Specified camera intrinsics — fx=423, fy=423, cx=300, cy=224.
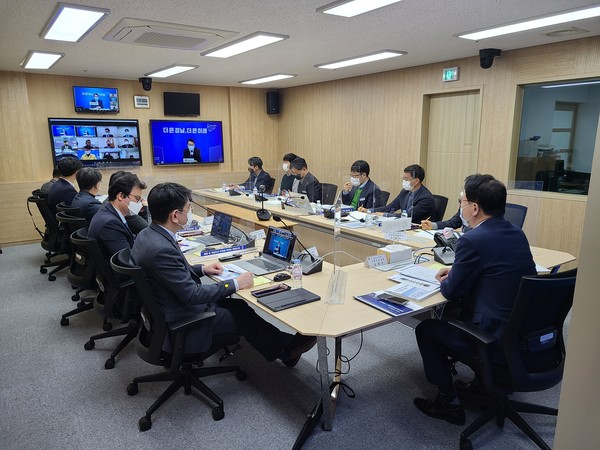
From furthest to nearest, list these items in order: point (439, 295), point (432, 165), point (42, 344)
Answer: point (432, 165) < point (42, 344) < point (439, 295)

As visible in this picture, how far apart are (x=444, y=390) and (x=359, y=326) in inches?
28.8

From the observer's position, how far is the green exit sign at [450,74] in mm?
5367

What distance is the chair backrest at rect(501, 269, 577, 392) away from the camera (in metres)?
1.81

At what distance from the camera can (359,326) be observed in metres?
1.97

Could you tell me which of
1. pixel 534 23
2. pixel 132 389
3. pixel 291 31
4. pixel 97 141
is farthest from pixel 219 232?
pixel 97 141

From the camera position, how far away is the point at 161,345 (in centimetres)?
214

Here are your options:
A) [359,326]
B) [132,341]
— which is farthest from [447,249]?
[132,341]

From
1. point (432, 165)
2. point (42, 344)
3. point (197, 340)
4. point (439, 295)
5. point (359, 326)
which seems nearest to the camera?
Answer: point (359, 326)

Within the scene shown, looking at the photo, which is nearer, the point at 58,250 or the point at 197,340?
the point at 197,340

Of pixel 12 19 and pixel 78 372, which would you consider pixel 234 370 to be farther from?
pixel 12 19

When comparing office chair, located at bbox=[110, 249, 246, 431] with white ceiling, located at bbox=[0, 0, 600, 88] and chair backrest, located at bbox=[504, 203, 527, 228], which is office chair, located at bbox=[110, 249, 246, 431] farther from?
chair backrest, located at bbox=[504, 203, 527, 228]

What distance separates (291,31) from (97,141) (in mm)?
4461

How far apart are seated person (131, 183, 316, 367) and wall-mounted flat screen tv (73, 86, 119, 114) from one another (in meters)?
5.43

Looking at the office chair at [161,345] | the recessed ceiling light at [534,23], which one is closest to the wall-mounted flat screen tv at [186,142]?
the recessed ceiling light at [534,23]
